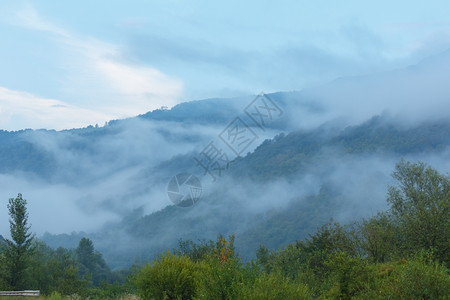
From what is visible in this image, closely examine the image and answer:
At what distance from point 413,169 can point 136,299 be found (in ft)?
167

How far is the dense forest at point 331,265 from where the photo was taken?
14877 mm

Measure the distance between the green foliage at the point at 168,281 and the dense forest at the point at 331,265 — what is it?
0.19ft

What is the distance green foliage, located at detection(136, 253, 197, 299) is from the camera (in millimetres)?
23000

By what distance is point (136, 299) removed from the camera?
80.9 feet

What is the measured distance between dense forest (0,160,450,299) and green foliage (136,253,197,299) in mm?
56

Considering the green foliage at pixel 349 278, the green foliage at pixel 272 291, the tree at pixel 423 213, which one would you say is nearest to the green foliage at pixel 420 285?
the green foliage at pixel 272 291

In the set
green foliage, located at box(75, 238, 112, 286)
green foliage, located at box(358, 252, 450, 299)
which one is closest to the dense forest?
green foliage, located at box(358, 252, 450, 299)

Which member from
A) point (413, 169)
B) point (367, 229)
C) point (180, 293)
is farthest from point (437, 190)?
point (180, 293)

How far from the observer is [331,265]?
24125 mm

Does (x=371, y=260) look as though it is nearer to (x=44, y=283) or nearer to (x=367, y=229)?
(x=367, y=229)

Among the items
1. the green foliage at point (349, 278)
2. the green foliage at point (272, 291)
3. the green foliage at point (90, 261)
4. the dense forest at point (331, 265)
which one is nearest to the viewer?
the green foliage at point (272, 291)

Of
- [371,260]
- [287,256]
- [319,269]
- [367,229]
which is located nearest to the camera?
[371,260]

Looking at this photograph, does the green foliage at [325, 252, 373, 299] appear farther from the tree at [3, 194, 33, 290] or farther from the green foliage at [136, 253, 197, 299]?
the tree at [3, 194, 33, 290]

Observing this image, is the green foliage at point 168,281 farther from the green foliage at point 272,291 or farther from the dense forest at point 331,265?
the green foliage at point 272,291
